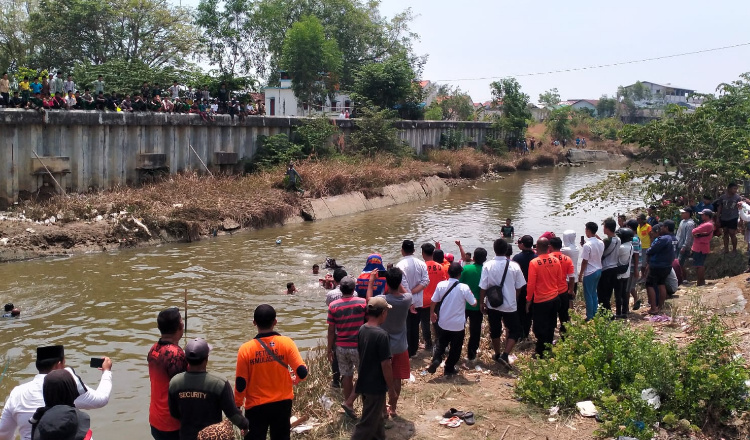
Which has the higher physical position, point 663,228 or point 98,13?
point 98,13

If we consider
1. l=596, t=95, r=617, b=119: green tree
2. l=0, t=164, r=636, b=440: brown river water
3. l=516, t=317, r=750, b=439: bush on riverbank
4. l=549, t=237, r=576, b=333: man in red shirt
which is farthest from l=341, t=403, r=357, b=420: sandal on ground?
l=596, t=95, r=617, b=119: green tree

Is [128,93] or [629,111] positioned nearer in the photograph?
[128,93]

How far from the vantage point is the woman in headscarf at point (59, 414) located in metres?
4.38

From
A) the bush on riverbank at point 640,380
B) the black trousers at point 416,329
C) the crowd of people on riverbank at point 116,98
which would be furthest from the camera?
the crowd of people on riverbank at point 116,98

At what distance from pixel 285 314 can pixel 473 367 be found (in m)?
5.07

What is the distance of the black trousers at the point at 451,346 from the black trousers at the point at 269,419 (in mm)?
3123

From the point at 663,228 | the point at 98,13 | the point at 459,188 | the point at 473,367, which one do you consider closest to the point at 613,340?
the point at 473,367

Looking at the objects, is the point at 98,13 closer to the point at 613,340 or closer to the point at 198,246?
the point at 198,246

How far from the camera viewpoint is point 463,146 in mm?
47500

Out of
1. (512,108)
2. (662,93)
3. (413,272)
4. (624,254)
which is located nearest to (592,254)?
(624,254)

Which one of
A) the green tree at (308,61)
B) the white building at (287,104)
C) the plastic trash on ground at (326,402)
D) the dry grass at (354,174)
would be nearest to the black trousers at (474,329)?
the plastic trash on ground at (326,402)

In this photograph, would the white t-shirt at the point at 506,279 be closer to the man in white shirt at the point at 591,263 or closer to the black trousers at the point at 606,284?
the man in white shirt at the point at 591,263

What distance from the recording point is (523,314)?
10211 mm

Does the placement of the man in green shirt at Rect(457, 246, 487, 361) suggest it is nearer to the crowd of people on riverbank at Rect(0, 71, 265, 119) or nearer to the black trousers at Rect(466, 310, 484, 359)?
the black trousers at Rect(466, 310, 484, 359)
